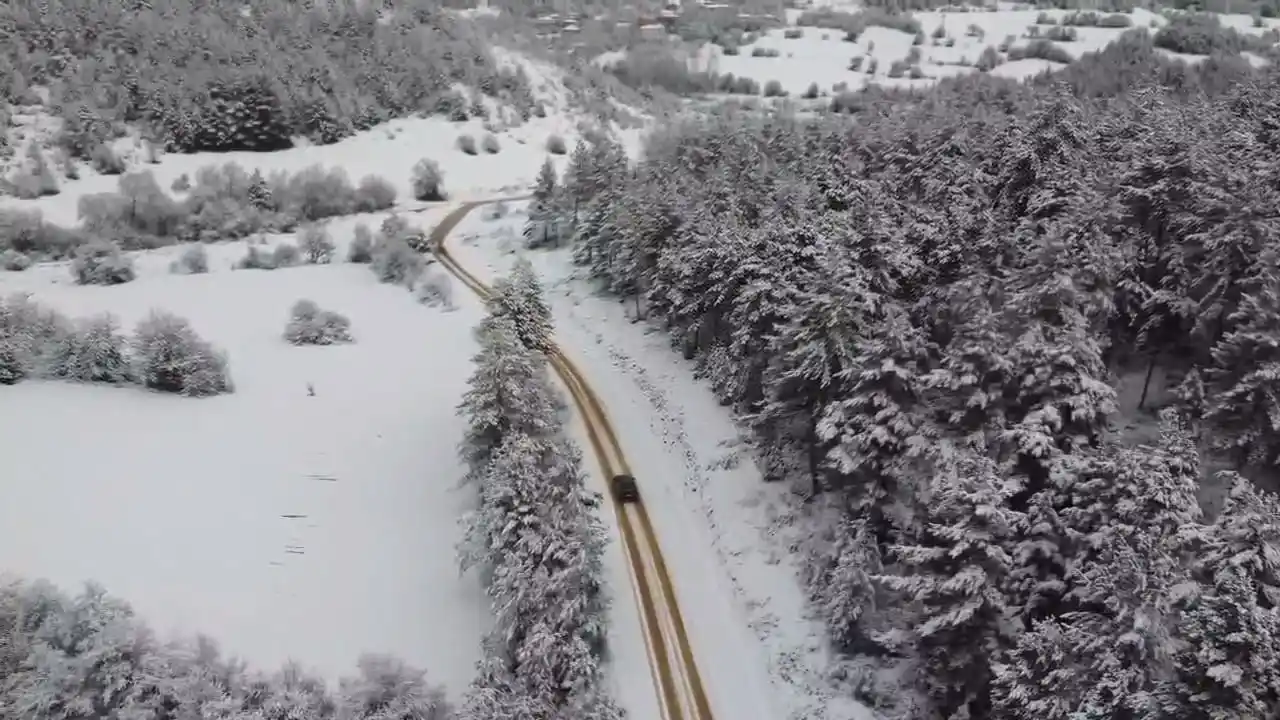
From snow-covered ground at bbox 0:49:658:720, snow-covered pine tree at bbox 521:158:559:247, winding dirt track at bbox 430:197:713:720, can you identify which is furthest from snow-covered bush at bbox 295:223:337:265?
winding dirt track at bbox 430:197:713:720

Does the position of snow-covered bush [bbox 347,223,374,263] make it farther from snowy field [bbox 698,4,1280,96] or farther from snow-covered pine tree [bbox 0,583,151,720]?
snowy field [bbox 698,4,1280,96]

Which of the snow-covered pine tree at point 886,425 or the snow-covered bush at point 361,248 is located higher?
the snow-covered pine tree at point 886,425

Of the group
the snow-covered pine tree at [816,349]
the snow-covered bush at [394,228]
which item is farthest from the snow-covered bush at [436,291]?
the snow-covered pine tree at [816,349]

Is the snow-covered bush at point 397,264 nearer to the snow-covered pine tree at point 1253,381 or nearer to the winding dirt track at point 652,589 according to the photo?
the winding dirt track at point 652,589

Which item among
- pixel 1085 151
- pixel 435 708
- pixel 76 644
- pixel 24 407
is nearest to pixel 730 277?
pixel 1085 151

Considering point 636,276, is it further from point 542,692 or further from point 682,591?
point 542,692
